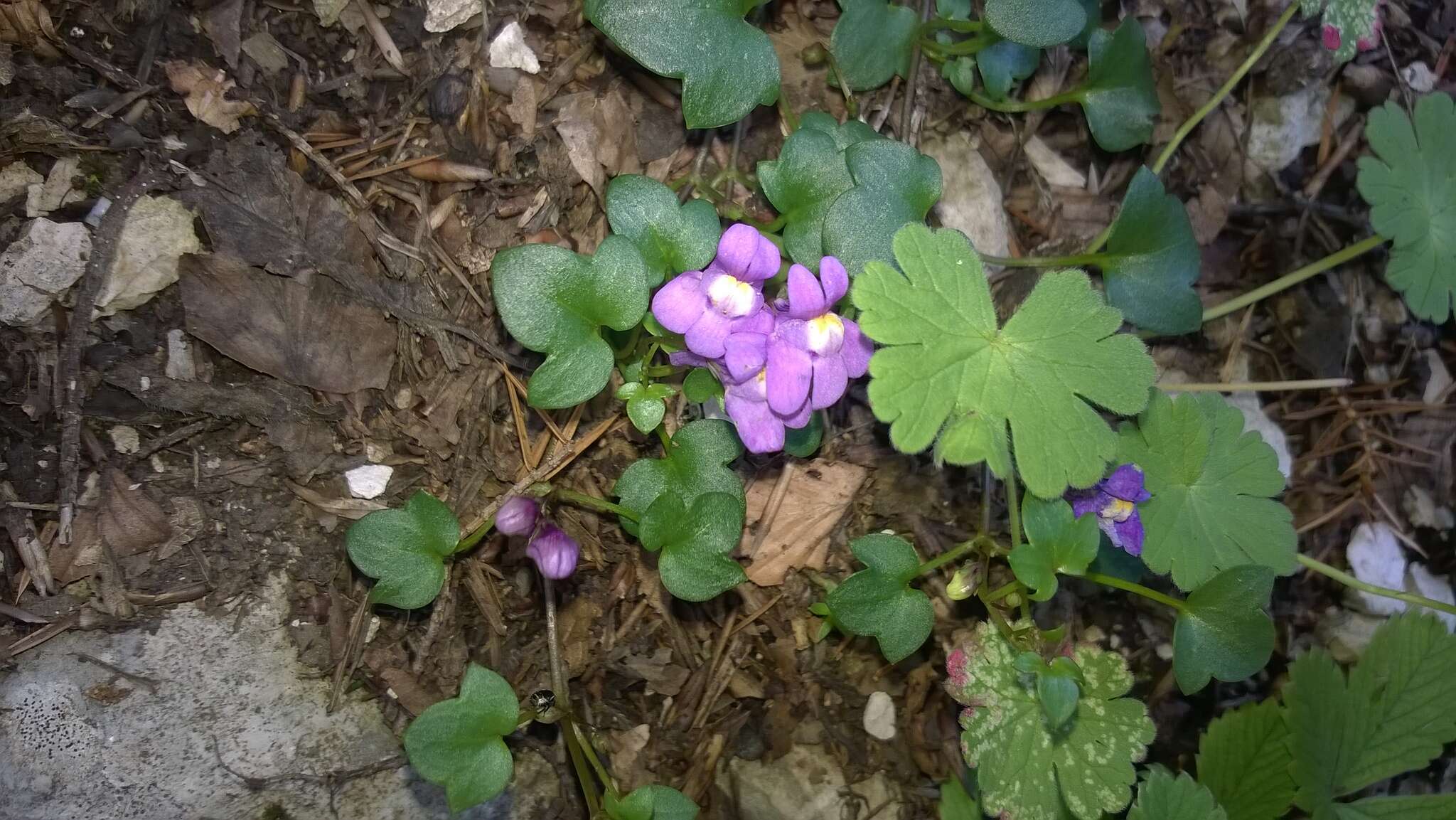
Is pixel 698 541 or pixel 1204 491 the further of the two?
pixel 1204 491

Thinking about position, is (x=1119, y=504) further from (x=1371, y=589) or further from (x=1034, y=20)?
(x=1034, y=20)

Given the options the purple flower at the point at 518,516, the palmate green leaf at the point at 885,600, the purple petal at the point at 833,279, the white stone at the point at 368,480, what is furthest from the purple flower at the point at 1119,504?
the white stone at the point at 368,480

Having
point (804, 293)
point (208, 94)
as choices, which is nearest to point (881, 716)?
point (804, 293)

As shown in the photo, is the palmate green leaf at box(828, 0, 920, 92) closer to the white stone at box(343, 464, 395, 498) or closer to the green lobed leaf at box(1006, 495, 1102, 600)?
the green lobed leaf at box(1006, 495, 1102, 600)

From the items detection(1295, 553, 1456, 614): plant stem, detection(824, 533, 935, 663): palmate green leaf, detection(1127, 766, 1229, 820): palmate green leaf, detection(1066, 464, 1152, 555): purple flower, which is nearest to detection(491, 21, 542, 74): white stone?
detection(824, 533, 935, 663): palmate green leaf

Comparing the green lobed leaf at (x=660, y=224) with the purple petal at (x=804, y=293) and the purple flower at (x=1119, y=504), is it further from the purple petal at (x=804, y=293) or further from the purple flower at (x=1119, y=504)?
the purple flower at (x=1119, y=504)
